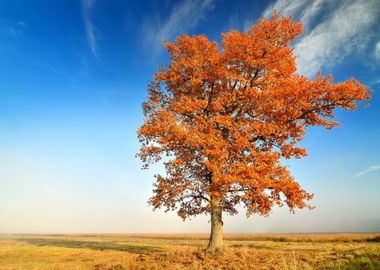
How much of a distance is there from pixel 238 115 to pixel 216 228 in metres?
8.02

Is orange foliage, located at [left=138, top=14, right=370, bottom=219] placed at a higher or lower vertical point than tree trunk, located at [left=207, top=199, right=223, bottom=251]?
higher

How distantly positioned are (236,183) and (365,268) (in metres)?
7.59

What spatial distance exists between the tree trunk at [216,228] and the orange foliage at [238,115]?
55cm

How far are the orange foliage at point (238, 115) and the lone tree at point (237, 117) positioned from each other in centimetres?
7

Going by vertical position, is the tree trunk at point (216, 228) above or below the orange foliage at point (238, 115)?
below

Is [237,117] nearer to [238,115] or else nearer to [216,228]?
[238,115]

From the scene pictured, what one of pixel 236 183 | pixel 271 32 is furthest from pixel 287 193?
pixel 271 32

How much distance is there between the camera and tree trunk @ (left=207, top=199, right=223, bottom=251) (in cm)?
1992

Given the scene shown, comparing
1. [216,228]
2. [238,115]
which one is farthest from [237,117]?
[216,228]

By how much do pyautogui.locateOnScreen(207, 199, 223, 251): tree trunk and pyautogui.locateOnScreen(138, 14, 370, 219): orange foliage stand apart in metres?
0.55

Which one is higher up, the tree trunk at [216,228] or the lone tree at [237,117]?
the lone tree at [237,117]

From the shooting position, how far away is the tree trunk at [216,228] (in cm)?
1992

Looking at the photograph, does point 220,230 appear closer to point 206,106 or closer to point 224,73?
point 206,106

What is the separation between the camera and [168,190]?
19875mm
